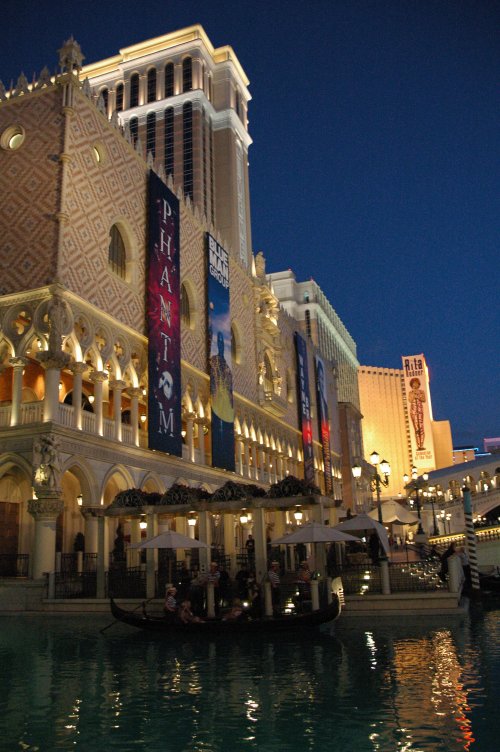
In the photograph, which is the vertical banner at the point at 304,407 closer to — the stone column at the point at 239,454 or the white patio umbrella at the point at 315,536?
the stone column at the point at 239,454

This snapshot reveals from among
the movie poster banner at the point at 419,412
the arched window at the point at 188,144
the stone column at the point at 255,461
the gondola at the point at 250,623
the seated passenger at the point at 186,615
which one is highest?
the arched window at the point at 188,144

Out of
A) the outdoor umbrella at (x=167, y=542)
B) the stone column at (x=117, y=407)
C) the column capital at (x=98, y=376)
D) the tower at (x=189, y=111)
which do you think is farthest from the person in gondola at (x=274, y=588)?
the tower at (x=189, y=111)

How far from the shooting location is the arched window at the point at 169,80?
65.8 m

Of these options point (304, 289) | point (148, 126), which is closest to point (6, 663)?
point (148, 126)

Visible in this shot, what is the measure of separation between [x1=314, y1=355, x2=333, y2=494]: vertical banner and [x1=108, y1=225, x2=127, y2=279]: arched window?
88.9 ft

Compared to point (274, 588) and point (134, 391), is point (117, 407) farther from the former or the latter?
point (274, 588)

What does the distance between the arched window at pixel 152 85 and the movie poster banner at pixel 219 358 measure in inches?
1549

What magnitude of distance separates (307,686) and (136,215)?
1996cm

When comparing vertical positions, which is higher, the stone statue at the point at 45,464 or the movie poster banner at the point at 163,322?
the movie poster banner at the point at 163,322

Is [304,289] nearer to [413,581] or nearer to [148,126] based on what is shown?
[148,126]

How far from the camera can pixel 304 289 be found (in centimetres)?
8344

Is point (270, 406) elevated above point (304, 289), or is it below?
below

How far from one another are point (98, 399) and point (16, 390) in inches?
105

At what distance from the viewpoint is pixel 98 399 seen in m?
21.8
